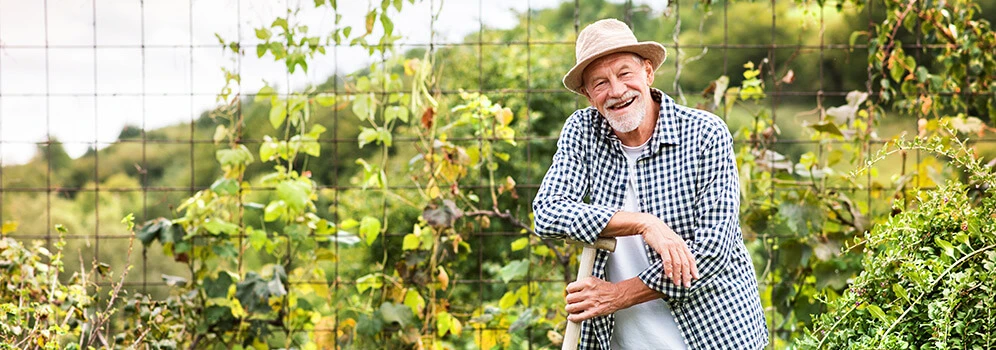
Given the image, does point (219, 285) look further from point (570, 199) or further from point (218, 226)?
point (570, 199)

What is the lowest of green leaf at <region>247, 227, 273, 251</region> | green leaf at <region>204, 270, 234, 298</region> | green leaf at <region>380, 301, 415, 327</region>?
green leaf at <region>380, 301, 415, 327</region>

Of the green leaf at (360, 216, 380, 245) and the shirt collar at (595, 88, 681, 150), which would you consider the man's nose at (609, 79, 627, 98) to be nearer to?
the shirt collar at (595, 88, 681, 150)

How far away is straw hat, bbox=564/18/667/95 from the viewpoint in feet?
6.03

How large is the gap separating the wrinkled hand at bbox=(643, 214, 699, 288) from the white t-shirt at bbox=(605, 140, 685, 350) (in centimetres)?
17

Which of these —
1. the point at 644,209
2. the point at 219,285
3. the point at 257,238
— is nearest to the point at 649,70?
the point at 644,209

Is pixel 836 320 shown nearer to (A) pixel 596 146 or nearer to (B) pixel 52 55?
(A) pixel 596 146

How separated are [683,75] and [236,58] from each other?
22.2 feet

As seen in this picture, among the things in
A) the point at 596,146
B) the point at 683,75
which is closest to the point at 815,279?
the point at 596,146

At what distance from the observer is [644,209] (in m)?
1.88

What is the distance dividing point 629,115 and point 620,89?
54mm

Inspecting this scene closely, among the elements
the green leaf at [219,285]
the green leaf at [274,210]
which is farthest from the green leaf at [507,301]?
the green leaf at [219,285]

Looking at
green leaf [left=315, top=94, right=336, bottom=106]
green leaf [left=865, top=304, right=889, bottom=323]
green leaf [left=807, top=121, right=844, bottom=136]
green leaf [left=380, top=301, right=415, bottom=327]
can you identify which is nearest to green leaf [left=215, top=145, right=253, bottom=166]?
green leaf [left=315, top=94, right=336, bottom=106]

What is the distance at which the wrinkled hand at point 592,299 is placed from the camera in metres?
1.79

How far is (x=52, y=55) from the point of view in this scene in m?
2.99
